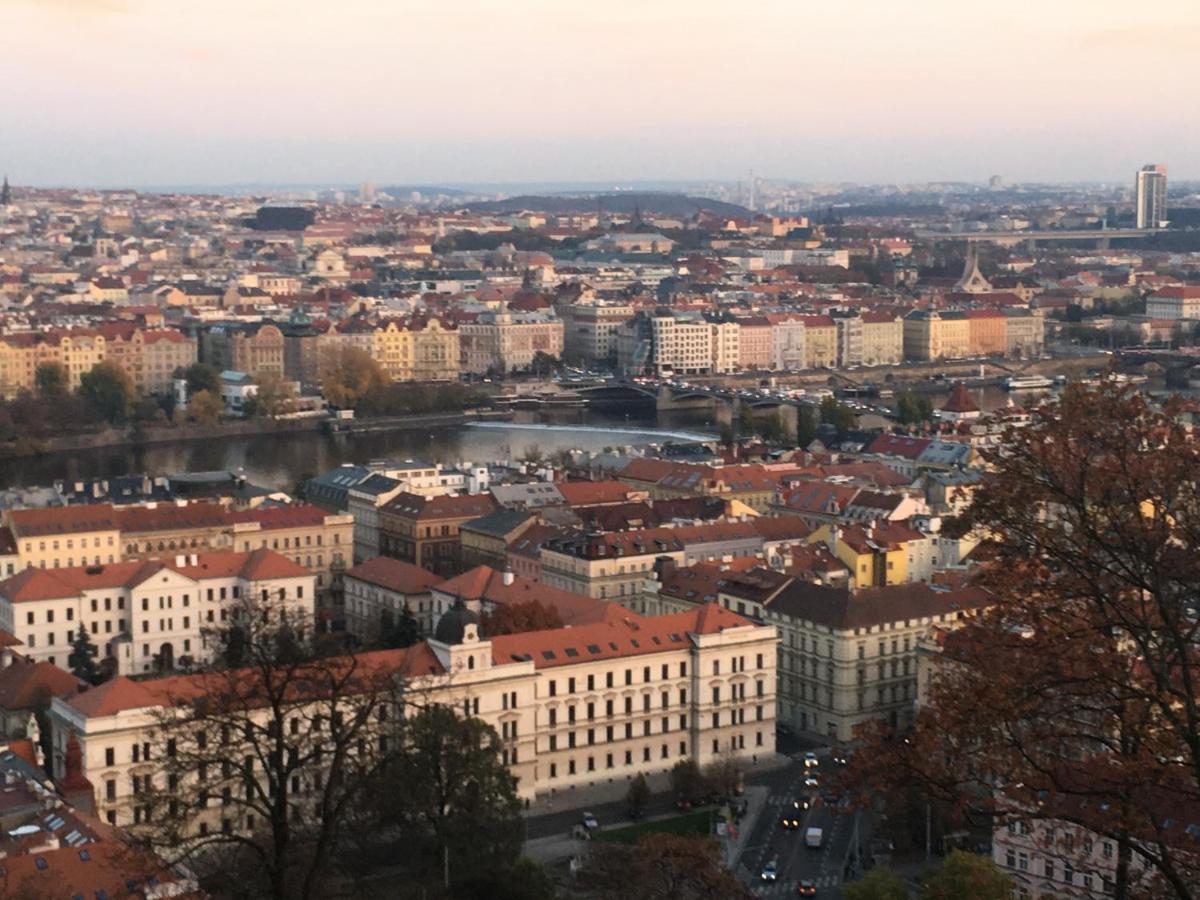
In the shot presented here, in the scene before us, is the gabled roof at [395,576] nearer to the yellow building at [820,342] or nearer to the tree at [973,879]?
the tree at [973,879]

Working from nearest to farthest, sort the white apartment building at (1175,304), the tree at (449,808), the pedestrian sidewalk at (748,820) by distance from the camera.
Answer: the tree at (449,808), the pedestrian sidewalk at (748,820), the white apartment building at (1175,304)

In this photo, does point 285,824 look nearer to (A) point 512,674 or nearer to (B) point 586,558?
(A) point 512,674

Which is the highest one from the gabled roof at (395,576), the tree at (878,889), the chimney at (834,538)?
the chimney at (834,538)

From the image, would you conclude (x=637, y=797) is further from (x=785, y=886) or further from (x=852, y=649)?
(x=852, y=649)

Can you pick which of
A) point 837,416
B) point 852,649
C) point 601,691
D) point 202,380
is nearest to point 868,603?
point 852,649

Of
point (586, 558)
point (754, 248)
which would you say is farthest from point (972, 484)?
point (754, 248)

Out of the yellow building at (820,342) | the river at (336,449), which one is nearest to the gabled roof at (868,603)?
the river at (336,449)

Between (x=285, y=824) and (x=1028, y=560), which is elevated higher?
(x=1028, y=560)
